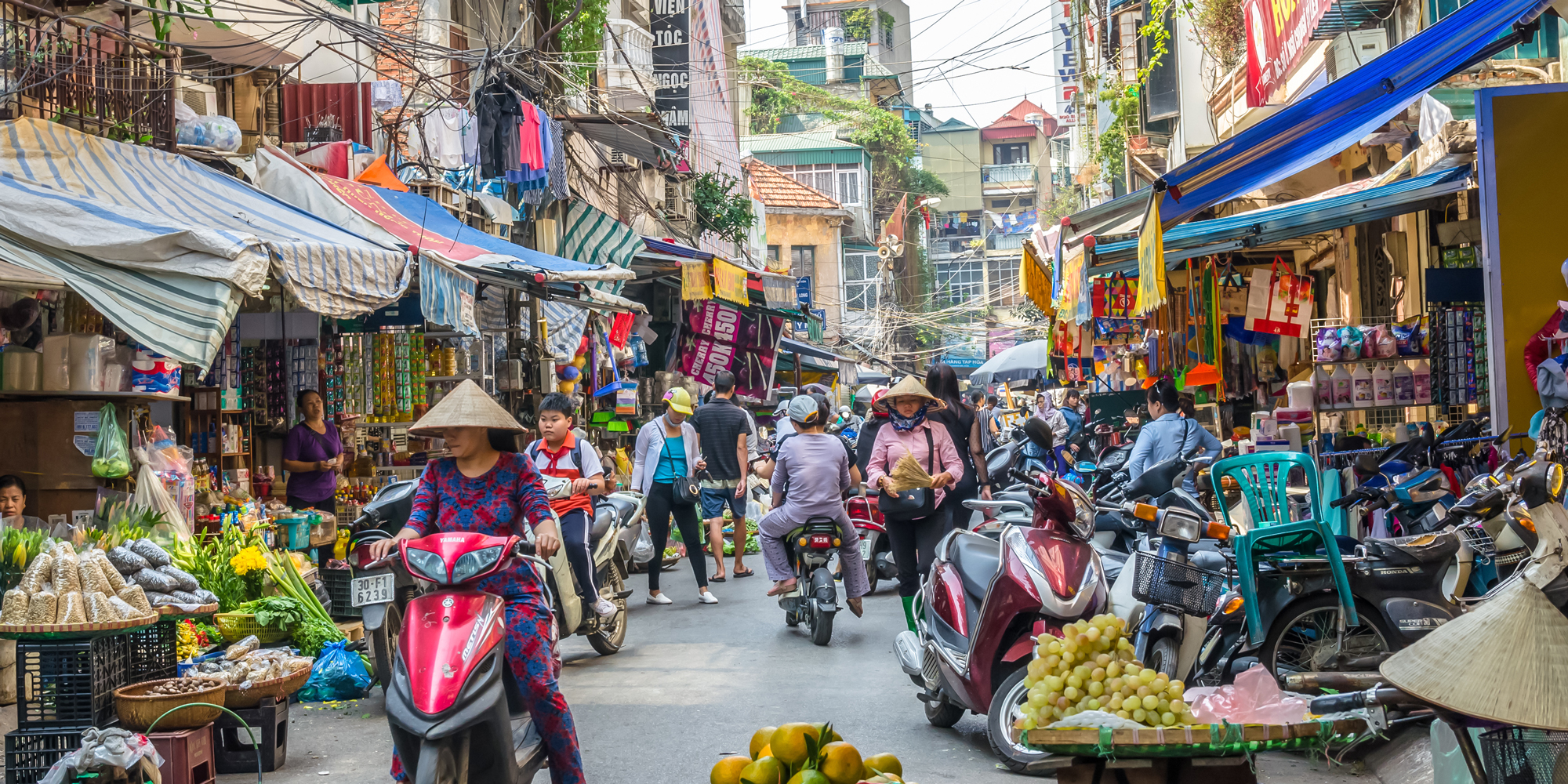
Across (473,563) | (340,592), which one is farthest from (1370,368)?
(340,592)

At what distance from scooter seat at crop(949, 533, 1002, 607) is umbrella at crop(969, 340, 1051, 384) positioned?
20377mm

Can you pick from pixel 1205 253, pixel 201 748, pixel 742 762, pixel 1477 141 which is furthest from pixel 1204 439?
pixel 742 762

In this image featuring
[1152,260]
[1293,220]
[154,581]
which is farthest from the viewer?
[1293,220]

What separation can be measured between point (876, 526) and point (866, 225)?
127 feet

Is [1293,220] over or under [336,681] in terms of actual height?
over

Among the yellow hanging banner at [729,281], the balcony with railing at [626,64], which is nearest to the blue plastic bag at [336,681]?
the yellow hanging banner at [729,281]

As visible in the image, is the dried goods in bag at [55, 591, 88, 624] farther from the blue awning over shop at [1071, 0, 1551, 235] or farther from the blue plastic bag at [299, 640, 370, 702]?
the blue awning over shop at [1071, 0, 1551, 235]

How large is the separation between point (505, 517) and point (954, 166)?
2643 inches

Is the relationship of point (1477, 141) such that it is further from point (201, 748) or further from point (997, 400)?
point (997, 400)

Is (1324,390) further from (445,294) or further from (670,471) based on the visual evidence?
(445,294)

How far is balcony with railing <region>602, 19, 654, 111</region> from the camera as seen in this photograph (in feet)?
69.8

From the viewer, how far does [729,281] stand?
63.1 ft

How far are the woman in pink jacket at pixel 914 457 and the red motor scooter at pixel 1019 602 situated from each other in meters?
2.95

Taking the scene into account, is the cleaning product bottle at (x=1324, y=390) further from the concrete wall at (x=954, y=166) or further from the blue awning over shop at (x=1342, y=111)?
the concrete wall at (x=954, y=166)
